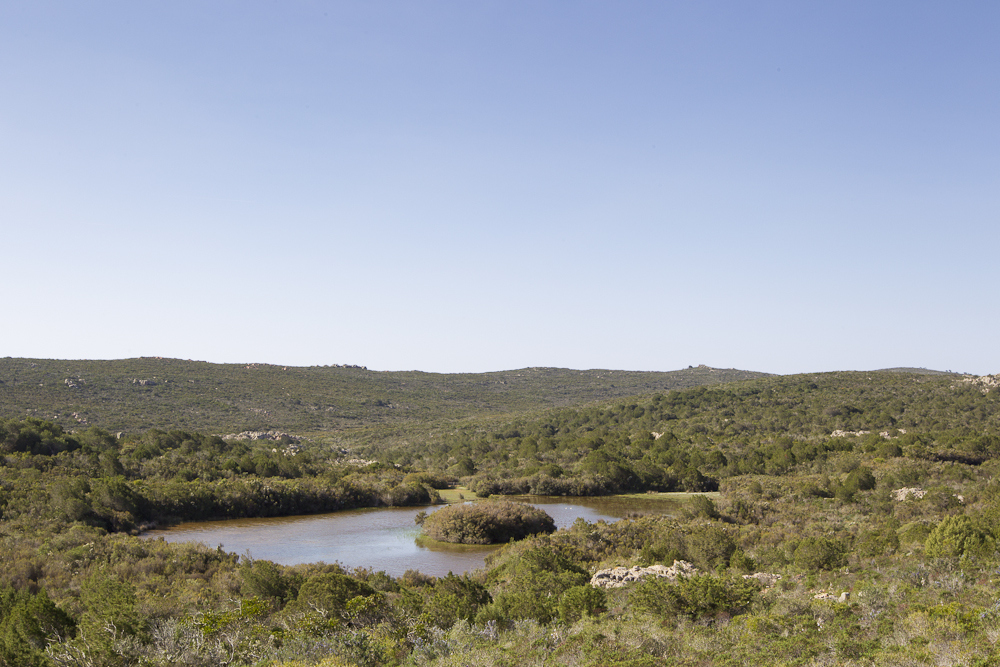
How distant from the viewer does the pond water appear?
2222 cm

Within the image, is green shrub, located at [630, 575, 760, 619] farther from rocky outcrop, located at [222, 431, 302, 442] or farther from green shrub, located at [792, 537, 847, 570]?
rocky outcrop, located at [222, 431, 302, 442]

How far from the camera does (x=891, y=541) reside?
17750mm

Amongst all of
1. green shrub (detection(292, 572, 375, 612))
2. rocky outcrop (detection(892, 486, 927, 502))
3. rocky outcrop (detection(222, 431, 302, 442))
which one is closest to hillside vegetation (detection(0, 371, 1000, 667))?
green shrub (detection(292, 572, 375, 612))

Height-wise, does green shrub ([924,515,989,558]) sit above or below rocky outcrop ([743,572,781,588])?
above

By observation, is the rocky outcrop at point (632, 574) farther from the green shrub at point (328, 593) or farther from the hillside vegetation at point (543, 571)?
the green shrub at point (328, 593)

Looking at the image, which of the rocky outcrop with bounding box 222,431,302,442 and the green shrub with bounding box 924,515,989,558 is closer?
the green shrub with bounding box 924,515,989,558

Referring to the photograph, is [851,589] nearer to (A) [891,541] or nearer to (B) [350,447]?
(A) [891,541]

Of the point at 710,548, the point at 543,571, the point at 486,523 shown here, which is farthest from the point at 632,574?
the point at 486,523

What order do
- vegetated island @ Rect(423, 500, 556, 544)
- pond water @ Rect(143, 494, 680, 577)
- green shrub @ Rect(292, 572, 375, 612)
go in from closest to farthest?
green shrub @ Rect(292, 572, 375, 612) < pond water @ Rect(143, 494, 680, 577) < vegetated island @ Rect(423, 500, 556, 544)

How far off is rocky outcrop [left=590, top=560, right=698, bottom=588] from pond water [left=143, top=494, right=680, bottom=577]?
523cm

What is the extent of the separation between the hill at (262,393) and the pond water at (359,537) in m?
38.4

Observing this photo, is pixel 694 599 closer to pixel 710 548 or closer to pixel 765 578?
pixel 765 578

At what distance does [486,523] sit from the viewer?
85.6 feet

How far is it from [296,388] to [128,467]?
5805 centimetres
